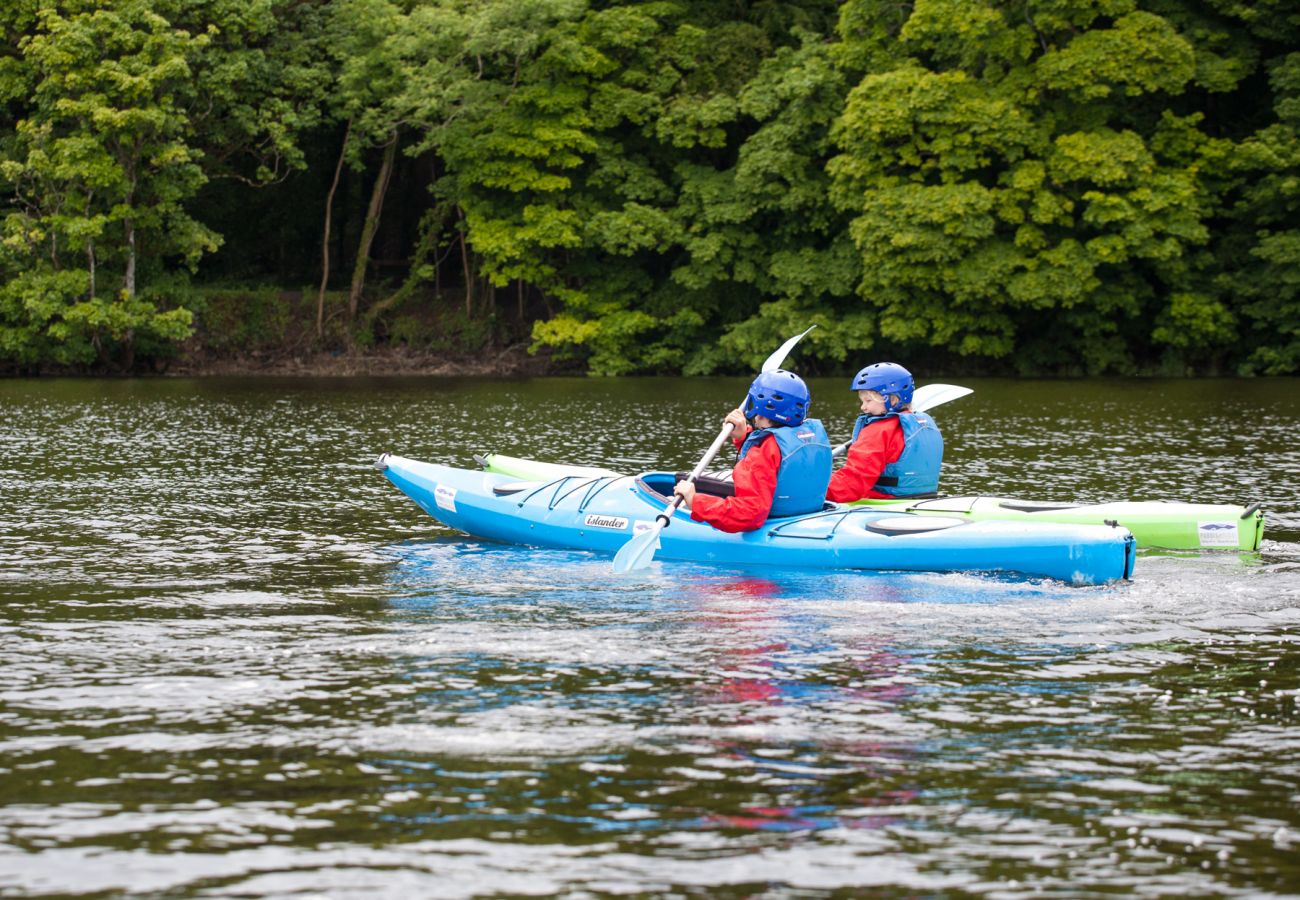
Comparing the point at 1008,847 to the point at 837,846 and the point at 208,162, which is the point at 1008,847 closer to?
the point at 837,846

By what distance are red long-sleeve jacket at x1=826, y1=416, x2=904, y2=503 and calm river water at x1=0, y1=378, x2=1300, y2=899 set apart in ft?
3.87

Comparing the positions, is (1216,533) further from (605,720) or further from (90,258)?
(90,258)

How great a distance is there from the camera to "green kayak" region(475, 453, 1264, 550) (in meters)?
10.9

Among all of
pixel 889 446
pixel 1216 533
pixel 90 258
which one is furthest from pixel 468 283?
pixel 1216 533

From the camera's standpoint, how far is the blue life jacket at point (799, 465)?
1075 cm

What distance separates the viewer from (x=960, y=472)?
627 inches

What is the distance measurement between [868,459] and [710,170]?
24427 millimetres

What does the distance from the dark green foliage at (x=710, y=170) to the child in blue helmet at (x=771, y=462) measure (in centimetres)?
2094

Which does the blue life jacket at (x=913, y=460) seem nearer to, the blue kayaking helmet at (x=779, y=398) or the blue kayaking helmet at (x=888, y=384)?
the blue kayaking helmet at (x=888, y=384)

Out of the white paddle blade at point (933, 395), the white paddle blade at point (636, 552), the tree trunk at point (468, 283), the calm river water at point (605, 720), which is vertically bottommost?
the calm river water at point (605, 720)

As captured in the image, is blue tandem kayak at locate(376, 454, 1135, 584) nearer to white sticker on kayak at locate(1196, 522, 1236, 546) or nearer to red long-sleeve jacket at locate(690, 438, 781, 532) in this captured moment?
red long-sleeve jacket at locate(690, 438, 781, 532)

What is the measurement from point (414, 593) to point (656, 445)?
9002 mm

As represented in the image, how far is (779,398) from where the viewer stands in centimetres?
1059

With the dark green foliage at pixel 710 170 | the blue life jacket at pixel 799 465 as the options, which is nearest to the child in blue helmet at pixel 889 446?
the blue life jacket at pixel 799 465
